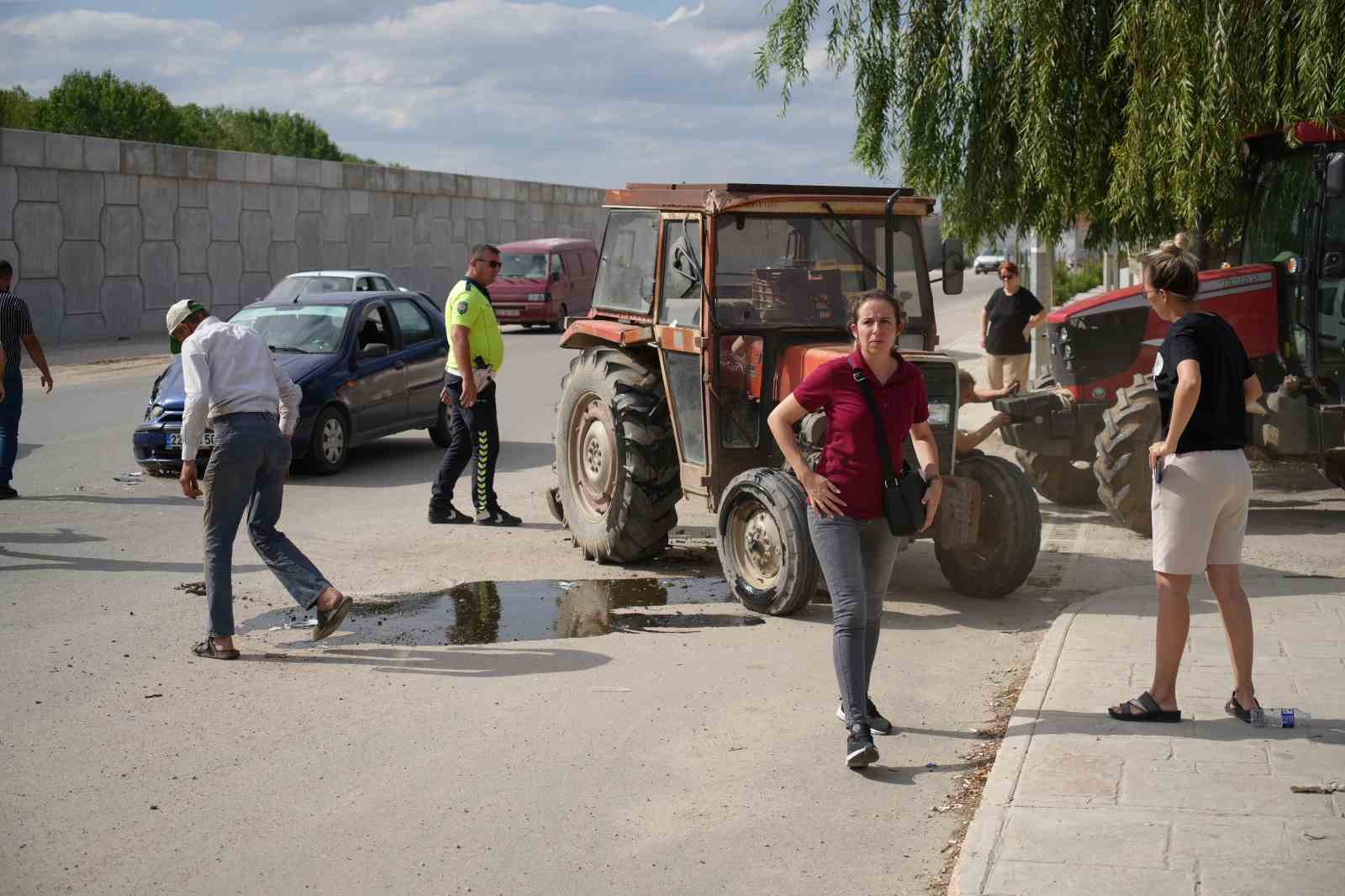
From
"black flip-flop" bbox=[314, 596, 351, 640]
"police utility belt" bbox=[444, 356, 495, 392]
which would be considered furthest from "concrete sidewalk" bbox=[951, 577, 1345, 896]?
"police utility belt" bbox=[444, 356, 495, 392]

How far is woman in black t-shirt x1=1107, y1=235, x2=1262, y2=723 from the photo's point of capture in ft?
19.2

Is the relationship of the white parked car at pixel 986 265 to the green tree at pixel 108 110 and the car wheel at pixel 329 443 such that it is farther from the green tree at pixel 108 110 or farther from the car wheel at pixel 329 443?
the car wheel at pixel 329 443

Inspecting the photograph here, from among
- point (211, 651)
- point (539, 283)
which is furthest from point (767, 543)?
point (539, 283)

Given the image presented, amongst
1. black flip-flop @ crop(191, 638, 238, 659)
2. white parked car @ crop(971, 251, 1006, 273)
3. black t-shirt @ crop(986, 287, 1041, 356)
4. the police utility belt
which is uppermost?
white parked car @ crop(971, 251, 1006, 273)

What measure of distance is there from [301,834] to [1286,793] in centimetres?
328

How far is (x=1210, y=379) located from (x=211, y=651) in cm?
475

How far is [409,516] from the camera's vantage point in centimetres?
1170

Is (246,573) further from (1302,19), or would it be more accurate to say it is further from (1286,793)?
(1302,19)

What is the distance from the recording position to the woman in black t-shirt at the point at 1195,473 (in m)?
5.84

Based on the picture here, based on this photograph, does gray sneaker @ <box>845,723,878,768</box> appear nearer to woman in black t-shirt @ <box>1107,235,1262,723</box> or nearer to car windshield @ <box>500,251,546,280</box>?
woman in black t-shirt @ <box>1107,235,1262,723</box>

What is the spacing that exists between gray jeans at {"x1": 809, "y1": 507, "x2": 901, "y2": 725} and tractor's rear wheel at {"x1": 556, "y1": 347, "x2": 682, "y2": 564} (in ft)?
11.9

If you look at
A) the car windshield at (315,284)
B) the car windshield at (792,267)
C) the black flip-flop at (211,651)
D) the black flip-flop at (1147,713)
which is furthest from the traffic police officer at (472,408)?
the car windshield at (315,284)

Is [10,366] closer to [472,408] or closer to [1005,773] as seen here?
[472,408]

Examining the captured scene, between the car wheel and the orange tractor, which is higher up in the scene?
the orange tractor
